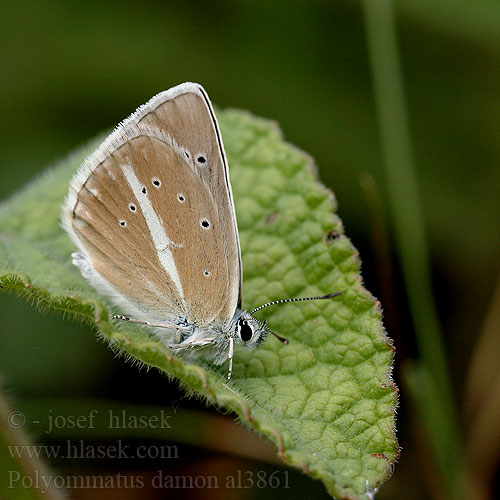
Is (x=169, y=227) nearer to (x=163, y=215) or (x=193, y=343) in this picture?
(x=163, y=215)

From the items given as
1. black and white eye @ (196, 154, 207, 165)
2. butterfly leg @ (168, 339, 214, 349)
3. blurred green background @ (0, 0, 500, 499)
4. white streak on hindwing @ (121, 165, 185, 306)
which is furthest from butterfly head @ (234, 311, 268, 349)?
blurred green background @ (0, 0, 500, 499)

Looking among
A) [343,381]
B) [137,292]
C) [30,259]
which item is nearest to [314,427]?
[343,381]

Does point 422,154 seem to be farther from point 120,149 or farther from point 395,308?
point 120,149

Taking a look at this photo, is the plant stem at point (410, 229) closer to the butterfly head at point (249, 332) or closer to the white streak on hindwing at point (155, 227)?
the butterfly head at point (249, 332)

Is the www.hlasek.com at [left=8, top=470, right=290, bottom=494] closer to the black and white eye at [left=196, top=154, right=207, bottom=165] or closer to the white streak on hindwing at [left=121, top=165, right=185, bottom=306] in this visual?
the white streak on hindwing at [left=121, top=165, right=185, bottom=306]

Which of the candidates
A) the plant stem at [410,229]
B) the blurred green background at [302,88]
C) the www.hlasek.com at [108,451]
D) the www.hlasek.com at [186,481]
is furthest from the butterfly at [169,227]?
the blurred green background at [302,88]

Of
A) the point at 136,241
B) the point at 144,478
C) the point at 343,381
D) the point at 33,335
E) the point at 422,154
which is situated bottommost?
the point at 144,478
